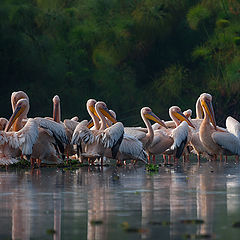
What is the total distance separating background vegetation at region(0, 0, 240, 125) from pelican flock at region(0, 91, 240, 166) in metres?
10.1

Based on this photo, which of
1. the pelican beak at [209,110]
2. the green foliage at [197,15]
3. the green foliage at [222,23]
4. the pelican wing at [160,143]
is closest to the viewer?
the pelican wing at [160,143]

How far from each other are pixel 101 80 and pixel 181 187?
60.0 ft

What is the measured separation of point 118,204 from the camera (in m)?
6.73

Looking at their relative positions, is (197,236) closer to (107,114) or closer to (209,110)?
(107,114)

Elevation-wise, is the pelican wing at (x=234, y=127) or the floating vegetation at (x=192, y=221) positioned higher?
the pelican wing at (x=234, y=127)

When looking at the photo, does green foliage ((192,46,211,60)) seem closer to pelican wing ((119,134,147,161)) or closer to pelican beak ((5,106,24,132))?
pelican wing ((119,134,147,161))

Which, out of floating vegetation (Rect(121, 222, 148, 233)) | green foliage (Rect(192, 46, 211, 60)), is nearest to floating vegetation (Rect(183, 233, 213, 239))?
floating vegetation (Rect(121, 222, 148, 233))

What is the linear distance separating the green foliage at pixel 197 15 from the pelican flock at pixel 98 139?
36.5 feet

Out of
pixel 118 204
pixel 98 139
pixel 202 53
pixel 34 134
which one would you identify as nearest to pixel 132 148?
pixel 98 139

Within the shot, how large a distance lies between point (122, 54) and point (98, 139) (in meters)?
15.9

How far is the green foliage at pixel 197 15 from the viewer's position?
2489cm

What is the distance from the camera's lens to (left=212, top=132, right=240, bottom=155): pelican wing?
507 inches

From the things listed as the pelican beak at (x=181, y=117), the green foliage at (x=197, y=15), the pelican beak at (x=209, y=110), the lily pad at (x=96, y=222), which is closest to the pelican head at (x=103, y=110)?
the pelican beak at (x=181, y=117)

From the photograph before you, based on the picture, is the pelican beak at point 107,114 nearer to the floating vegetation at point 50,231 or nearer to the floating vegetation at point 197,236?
the floating vegetation at point 50,231
